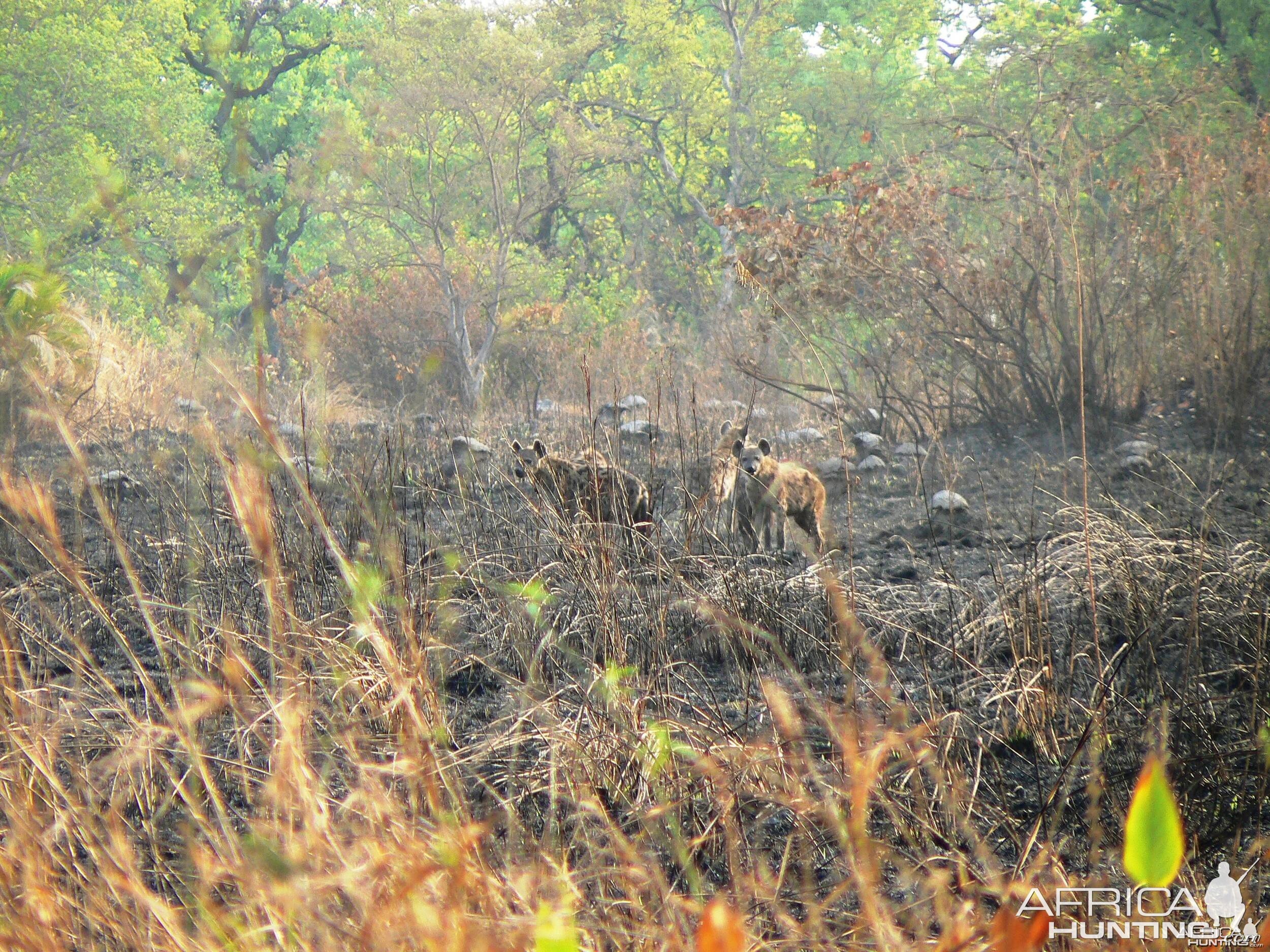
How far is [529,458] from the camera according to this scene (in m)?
6.11

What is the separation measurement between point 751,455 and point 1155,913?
11.2 ft

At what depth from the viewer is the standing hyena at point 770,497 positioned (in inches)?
205

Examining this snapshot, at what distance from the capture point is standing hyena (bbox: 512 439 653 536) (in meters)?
4.55

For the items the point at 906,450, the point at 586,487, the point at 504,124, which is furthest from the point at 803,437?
the point at 504,124

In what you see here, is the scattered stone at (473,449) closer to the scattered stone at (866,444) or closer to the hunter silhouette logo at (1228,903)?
the scattered stone at (866,444)

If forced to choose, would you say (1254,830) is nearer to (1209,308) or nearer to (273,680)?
(273,680)

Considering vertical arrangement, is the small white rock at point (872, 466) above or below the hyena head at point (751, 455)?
below

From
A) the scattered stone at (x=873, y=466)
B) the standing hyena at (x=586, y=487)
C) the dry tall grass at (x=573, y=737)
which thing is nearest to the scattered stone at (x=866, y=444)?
the scattered stone at (x=873, y=466)

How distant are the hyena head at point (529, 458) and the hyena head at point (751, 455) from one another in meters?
0.91

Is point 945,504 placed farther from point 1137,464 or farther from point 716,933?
point 716,933

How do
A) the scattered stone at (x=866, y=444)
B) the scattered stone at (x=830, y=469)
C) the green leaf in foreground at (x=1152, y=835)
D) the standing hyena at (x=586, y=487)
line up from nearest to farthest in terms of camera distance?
the green leaf in foreground at (x=1152, y=835) < the standing hyena at (x=586, y=487) < the scattered stone at (x=830, y=469) < the scattered stone at (x=866, y=444)

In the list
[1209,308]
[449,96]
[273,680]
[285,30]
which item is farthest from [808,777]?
[285,30]

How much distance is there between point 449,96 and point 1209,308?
11492 mm

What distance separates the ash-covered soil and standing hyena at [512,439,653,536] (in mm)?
171
